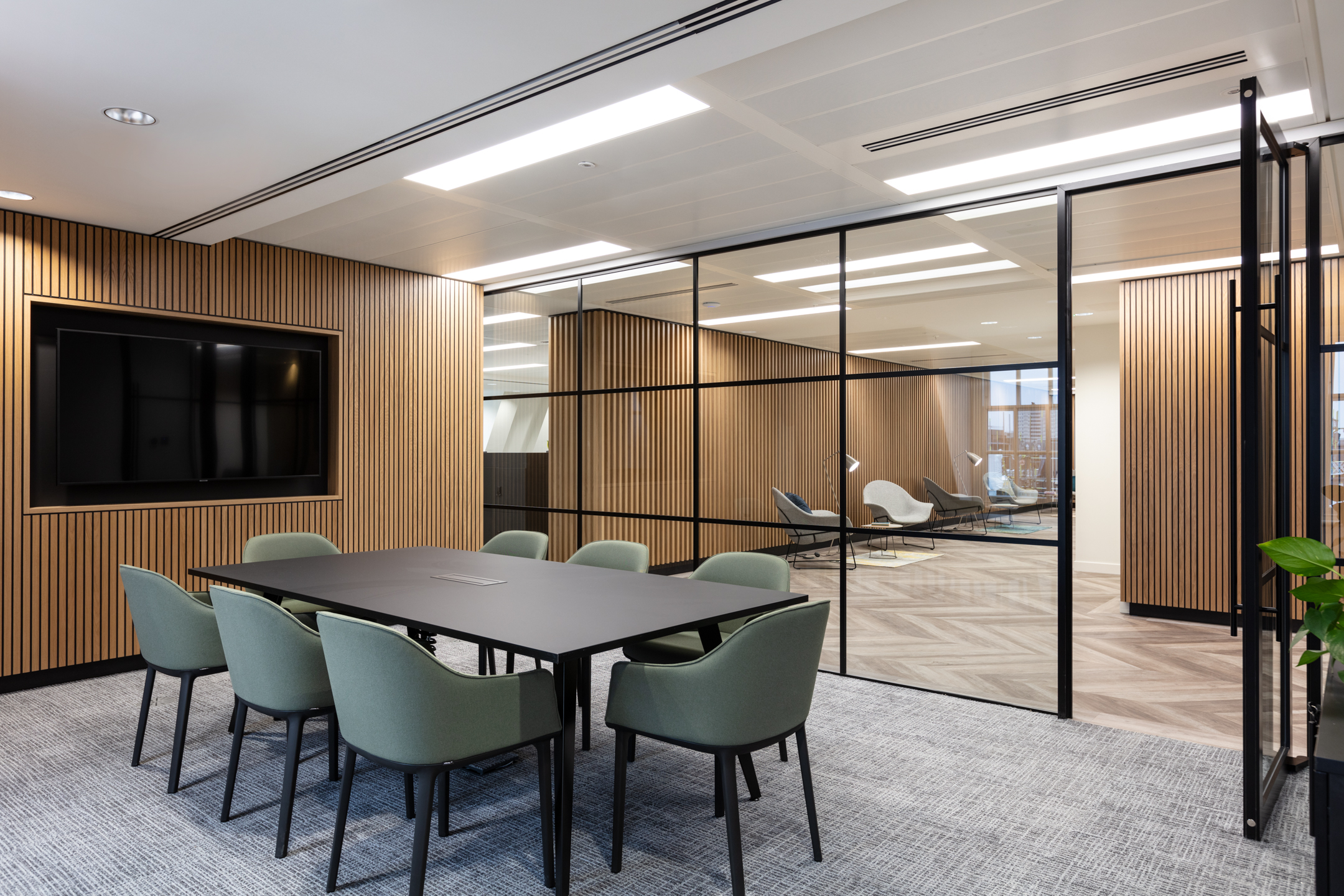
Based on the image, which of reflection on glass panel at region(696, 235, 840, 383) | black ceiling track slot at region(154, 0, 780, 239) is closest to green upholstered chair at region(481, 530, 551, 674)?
reflection on glass panel at region(696, 235, 840, 383)

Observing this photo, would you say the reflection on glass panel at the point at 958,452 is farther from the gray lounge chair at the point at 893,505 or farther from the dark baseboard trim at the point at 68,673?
the dark baseboard trim at the point at 68,673

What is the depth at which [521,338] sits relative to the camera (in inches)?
278

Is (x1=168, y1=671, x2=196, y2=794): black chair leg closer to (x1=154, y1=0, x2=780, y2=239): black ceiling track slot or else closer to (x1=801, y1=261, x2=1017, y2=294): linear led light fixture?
(x1=154, y1=0, x2=780, y2=239): black ceiling track slot

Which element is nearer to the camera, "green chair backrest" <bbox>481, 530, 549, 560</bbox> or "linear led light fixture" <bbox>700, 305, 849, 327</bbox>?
"green chair backrest" <bbox>481, 530, 549, 560</bbox>

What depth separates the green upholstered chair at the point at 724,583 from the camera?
3646 millimetres

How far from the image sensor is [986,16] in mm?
2746

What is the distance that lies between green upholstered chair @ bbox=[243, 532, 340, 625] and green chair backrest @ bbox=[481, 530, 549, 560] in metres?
0.97

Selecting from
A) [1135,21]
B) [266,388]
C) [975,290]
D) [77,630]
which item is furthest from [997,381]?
[77,630]

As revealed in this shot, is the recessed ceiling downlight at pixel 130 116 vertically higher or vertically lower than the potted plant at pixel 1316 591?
higher

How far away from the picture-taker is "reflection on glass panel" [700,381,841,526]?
205 inches

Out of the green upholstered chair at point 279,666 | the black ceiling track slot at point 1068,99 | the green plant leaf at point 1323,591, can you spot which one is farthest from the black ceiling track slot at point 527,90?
the green plant leaf at point 1323,591

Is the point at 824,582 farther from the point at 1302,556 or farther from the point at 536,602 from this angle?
the point at 1302,556

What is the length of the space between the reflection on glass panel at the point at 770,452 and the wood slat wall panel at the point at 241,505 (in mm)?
2481

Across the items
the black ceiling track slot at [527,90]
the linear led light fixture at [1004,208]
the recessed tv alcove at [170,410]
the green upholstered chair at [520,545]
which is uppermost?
the black ceiling track slot at [527,90]
